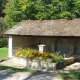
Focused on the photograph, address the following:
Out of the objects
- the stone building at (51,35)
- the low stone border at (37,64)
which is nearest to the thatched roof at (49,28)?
the stone building at (51,35)

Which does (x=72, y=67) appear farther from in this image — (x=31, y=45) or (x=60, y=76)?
(x=31, y=45)

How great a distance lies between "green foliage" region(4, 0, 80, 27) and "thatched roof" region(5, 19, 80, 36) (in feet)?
16.0

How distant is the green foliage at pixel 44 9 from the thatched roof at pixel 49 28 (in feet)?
16.0

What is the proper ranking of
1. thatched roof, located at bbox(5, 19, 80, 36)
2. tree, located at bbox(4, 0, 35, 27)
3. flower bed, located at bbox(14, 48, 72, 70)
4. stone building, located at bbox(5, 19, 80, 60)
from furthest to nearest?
tree, located at bbox(4, 0, 35, 27) < stone building, located at bbox(5, 19, 80, 60) < thatched roof, located at bbox(5, 19, 80, 36) < flower bed, located at bbox(14, 48, 72, 70)

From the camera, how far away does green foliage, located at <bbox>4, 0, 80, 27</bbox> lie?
27953 millimetres

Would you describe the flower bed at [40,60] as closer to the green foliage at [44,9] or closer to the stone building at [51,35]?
the stone building at [51,35]

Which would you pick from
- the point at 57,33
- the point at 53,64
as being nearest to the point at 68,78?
the point at 53,64

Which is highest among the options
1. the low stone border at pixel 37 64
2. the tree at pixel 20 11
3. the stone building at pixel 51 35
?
the tree at pixel 20 11

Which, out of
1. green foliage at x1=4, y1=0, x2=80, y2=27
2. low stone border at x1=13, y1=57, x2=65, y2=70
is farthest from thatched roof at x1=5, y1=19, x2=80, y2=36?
green foliage at x1=4, y1=0, x2=80, y2=27

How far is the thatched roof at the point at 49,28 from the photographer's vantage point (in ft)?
63.8

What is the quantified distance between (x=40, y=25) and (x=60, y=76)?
13518mm

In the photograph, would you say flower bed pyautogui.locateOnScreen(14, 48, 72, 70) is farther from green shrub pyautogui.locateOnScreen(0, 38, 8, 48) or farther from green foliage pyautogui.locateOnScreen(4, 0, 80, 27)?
green shrub pyautogui.locateOnScreen(0, 38, 8, 48)

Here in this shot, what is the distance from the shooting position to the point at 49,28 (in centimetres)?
2136

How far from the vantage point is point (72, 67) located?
54.3 feet
